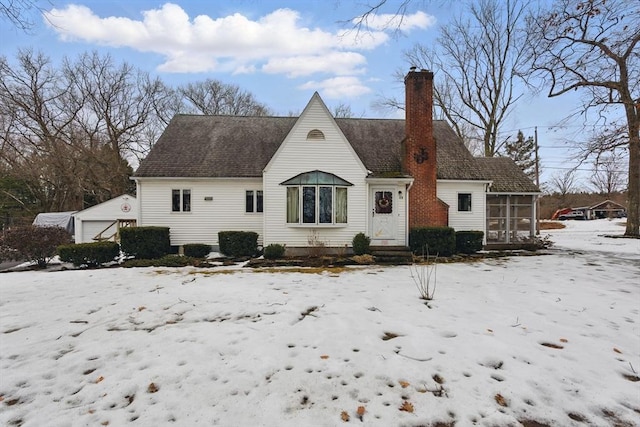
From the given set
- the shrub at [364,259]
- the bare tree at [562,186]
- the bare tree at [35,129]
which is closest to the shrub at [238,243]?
the shrub at [364,259]

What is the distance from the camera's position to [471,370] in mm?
3461

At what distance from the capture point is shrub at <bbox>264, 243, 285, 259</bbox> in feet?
38.5

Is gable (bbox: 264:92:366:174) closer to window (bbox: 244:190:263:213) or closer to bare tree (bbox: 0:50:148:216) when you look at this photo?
window (bbox: 244:190:263:213)

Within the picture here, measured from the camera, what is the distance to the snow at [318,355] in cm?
284

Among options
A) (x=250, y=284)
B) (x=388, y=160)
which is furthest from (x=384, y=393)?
(x=388, y=160)

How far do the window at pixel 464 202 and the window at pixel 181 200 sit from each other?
1230cm

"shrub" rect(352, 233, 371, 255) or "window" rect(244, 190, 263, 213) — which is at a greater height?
"window" rect(244, 190, 263, 213)

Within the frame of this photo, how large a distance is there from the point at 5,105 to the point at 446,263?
1359 inches

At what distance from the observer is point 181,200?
13.7m

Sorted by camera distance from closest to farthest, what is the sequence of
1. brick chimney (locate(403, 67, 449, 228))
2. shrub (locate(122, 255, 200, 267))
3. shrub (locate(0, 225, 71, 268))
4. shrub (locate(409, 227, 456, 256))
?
shrub (locate(0, 225, 71, 268)), shrub (locate(122, 255, 200, 267)), shrub (locate(409, 227, 456, 256)), brick chimney (locate(403, 67, 449, 228))

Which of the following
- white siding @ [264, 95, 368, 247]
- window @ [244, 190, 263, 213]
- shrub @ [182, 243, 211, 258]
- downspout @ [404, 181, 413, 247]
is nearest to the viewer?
white siding @ [264, 95, 368, 247]

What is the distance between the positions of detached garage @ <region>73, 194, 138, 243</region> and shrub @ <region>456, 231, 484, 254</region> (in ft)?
58.6

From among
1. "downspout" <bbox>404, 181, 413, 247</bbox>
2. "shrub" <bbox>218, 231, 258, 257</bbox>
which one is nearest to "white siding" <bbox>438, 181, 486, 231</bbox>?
"downspout" <bbox>404, 181, 413, 247</bbox>

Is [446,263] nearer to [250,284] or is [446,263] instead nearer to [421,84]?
[250,284]
